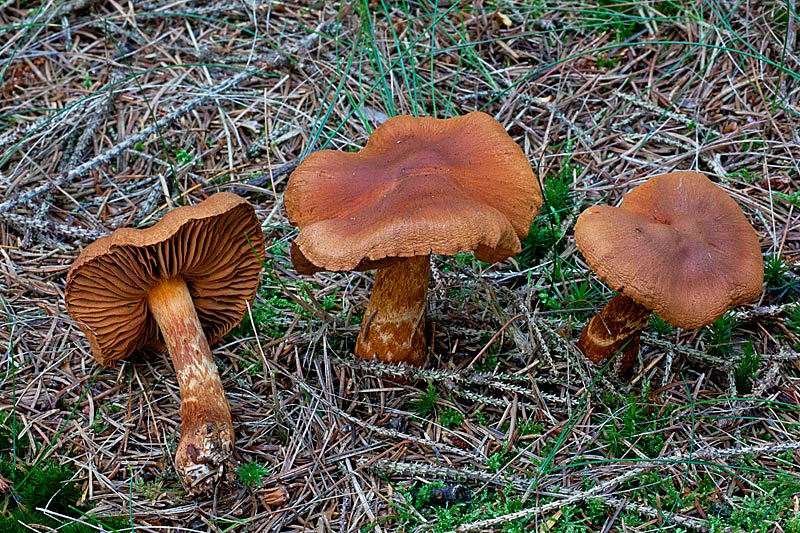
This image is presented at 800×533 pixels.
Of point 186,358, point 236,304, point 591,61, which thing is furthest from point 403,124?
point 591,61

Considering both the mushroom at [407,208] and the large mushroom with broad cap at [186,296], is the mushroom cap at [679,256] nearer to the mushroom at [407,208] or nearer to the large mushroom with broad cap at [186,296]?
the mushroom at [407,208]

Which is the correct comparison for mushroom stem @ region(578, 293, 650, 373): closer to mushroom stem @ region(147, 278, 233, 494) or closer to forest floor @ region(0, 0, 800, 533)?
forest floor @ region(0, 0, 800, 533)

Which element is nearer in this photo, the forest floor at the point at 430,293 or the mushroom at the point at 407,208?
the mushroom at the point at 407,208

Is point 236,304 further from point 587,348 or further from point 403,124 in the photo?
point 587,348

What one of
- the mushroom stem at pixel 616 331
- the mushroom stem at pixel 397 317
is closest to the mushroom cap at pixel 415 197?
the mushroom stem at pixel 397 317

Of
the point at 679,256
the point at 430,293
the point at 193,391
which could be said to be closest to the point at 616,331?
the point at 679,256

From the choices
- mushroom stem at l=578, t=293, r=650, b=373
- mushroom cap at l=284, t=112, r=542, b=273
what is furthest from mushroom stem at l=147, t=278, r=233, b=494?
mushroom stem at l=578, t=293, r=650, b=373

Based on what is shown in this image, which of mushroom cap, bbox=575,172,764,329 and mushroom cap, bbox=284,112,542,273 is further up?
mushroom cap, bbox=284,112,542,273
